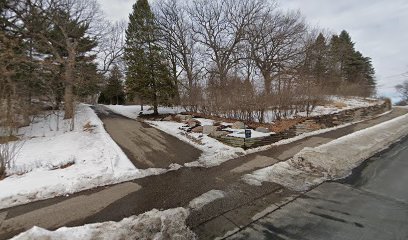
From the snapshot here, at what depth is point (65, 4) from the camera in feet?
61.0

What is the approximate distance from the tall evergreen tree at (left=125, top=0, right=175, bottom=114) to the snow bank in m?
19.1

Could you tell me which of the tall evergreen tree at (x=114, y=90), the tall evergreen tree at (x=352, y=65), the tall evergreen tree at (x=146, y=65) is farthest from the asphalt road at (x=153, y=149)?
the tall evergreen tree at (x=352, y=65)

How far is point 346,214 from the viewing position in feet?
15.5

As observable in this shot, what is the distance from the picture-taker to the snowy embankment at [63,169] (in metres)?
5.77

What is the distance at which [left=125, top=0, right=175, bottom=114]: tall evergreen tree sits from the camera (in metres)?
22.6

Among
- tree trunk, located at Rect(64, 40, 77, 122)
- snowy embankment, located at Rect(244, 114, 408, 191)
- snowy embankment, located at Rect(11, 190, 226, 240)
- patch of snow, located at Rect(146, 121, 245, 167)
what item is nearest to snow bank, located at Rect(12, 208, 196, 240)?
snowy embankment, located at Rect(11, 190, 226, 240)

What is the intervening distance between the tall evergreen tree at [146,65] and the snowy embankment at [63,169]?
1187cm

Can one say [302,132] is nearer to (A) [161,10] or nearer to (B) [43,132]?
(B) [43,132]

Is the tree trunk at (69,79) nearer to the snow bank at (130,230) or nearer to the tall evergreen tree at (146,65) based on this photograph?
the tall evergreen tree at (146,65)

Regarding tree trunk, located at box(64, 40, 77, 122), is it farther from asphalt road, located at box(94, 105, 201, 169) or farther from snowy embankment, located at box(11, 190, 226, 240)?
snowy embankment, located at box(11, 190, 226, 240)

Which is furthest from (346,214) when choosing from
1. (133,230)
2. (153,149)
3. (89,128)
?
(89,128)

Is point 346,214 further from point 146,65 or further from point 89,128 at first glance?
point 146,65

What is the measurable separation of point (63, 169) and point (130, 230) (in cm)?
420

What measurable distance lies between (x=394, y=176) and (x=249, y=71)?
2217cm
